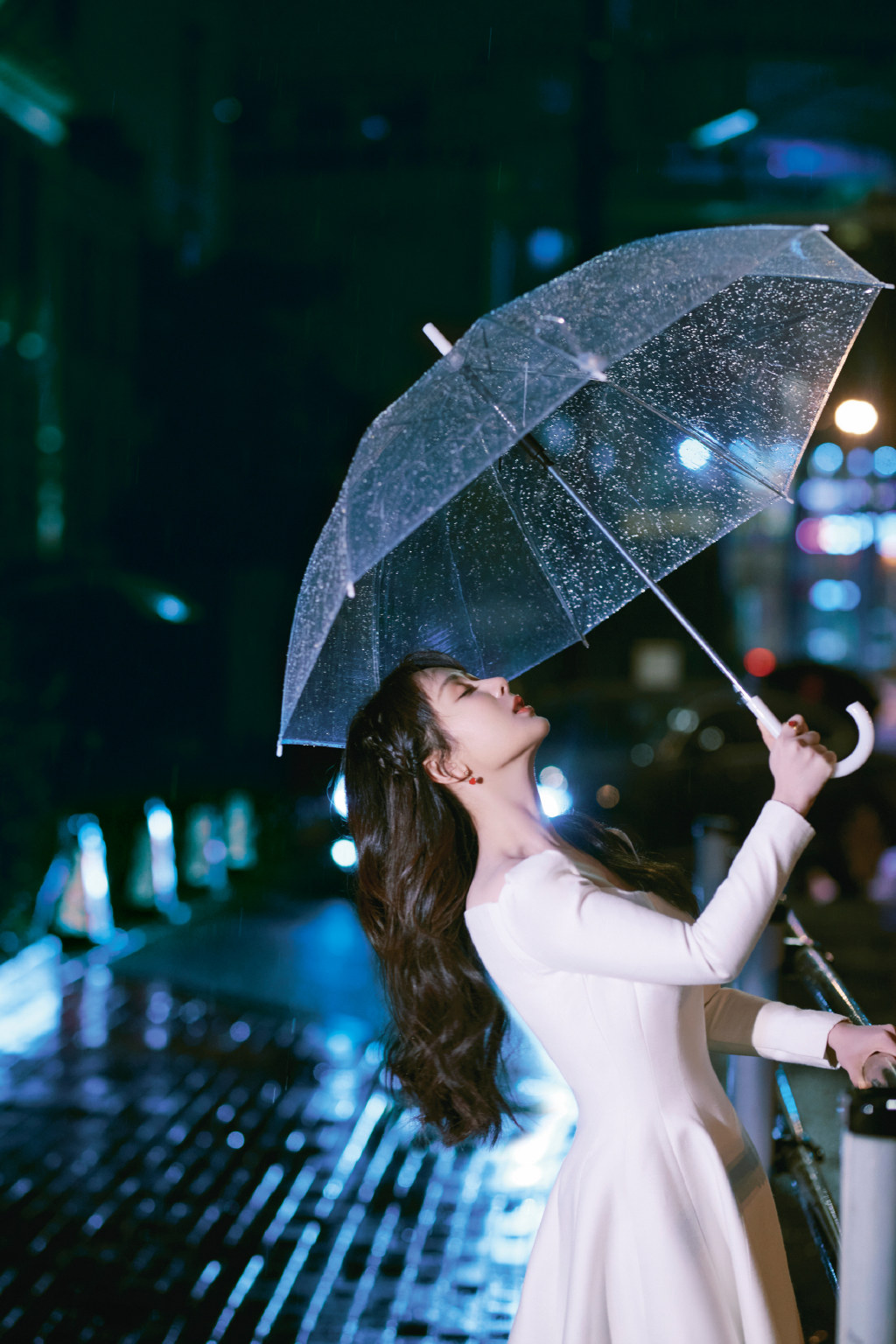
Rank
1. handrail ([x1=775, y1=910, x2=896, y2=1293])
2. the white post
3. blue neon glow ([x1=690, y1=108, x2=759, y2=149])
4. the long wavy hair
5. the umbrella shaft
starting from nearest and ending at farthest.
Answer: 1. the white post
2. the umbrella shaft
3. the long wavy hair
4. handrail ([x1=775, y1=910, x2=896, y2=1293])
5. blue neon glow ([x1=690, y1=108, x2=759, y2=149])

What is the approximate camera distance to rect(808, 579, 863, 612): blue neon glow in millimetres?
25469

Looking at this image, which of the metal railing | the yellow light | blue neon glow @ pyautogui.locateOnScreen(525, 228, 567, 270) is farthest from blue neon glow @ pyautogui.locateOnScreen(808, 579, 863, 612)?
the metal railing

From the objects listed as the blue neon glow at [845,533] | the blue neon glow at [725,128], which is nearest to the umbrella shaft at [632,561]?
the blue neon glow at [725,128]

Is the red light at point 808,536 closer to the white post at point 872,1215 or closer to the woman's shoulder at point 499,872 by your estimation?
the woman's shoulder at point 499,872

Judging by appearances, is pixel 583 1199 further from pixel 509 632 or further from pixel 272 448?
pixel 272 448

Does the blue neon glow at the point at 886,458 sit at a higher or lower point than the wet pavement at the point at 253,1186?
higher

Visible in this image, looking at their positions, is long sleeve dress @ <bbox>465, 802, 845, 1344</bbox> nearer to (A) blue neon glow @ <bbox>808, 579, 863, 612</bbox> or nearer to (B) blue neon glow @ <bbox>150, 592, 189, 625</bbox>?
(B) blue neon glow @ <bbox>150, 592, 189, 625</bbox>

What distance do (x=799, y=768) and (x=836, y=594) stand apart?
2535cm

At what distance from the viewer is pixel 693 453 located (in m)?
2.55

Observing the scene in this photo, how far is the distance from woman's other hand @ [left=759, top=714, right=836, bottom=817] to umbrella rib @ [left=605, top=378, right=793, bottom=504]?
886 millimetres

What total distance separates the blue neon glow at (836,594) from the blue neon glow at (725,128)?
14389mm

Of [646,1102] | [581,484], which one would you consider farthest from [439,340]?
[646,1102]

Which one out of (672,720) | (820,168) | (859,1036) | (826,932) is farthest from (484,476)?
(820,168)

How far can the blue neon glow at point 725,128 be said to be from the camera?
39.9 feet
